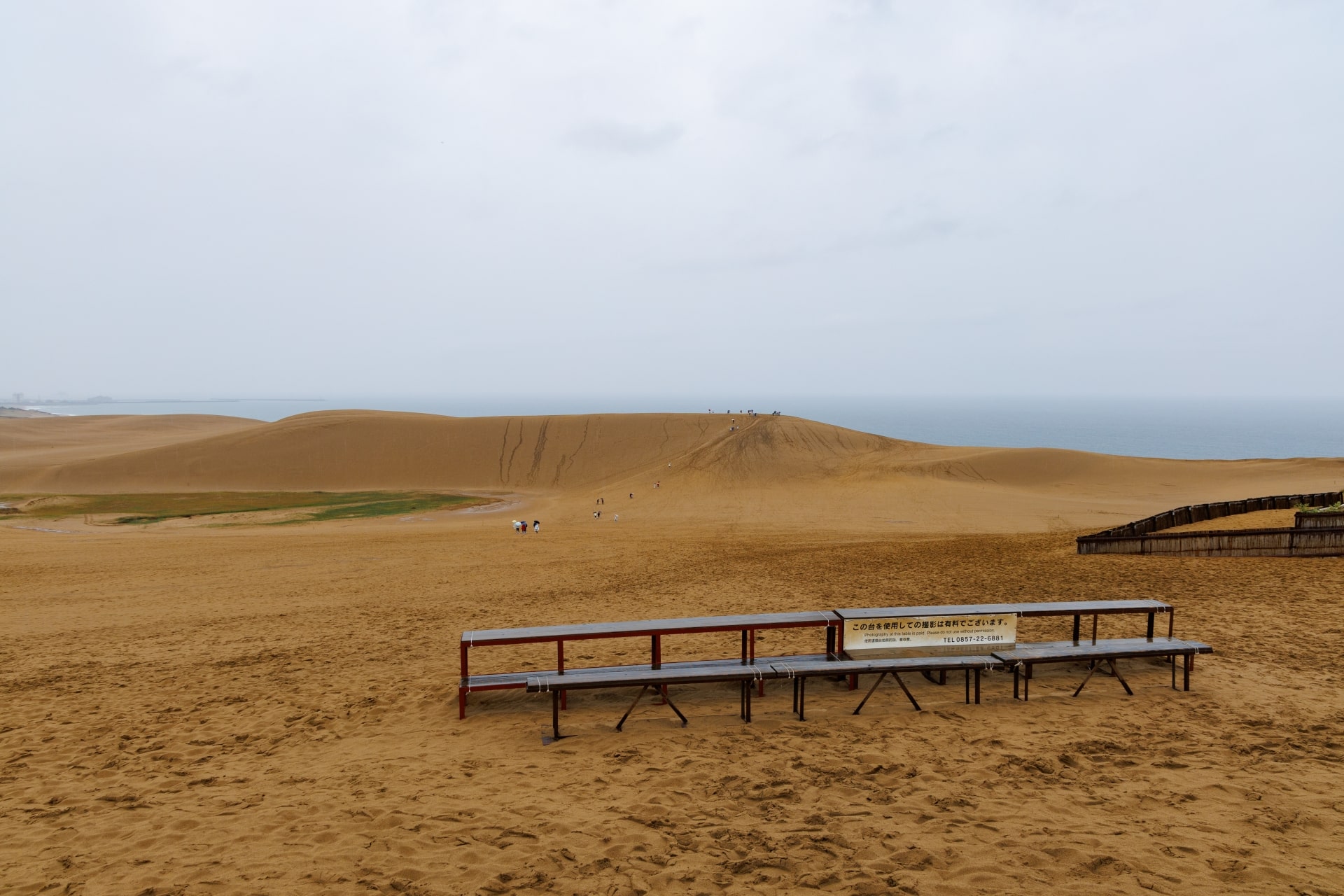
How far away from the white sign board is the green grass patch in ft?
109

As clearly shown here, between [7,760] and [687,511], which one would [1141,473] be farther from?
[7,760]

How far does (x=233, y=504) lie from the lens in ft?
137

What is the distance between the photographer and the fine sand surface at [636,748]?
4680 mm

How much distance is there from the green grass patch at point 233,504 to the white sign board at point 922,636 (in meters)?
33.1

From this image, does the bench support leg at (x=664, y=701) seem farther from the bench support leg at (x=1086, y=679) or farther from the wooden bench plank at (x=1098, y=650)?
the bench support leg at (x=1086, y=679)

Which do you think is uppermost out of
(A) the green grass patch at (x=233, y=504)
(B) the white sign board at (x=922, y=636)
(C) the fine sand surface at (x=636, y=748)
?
(B) the white sign board at (x=922, y=636)

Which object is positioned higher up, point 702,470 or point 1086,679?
point 702,470

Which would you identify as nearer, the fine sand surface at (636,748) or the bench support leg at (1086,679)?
the fine sand surface at (636,748)

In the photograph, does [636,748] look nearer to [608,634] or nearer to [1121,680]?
[608,634]

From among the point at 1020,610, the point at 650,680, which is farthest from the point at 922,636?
the point at 650,680

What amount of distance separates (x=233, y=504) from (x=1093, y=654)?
44.7 metres

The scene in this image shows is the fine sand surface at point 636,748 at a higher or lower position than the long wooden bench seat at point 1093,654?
lower

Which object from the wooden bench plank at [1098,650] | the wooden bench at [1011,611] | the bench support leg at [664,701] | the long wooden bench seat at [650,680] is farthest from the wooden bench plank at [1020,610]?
the bench support leg at [664,701]

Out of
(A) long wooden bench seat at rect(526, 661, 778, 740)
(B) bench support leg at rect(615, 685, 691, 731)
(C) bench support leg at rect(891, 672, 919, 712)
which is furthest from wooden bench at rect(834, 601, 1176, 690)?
(B) bench support leg at rect(615, 685, 691, 731)
